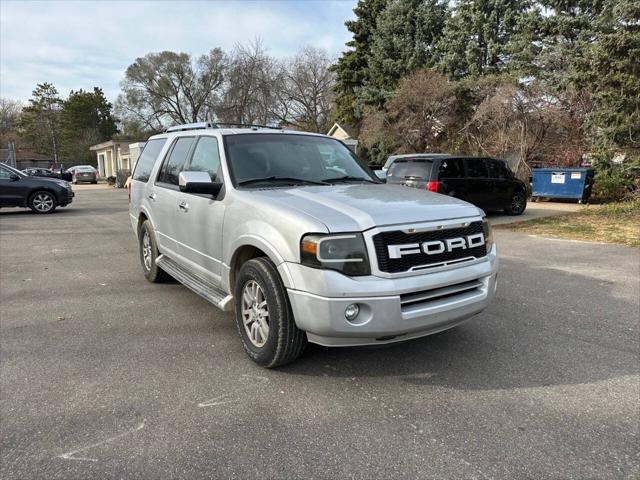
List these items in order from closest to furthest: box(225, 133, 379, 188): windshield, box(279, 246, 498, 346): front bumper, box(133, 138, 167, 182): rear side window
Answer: box(279, 246, 498, 346): front bumper
box(225, 133, 379, 188): windshield
box(133, 138, 167, 182): rear side window

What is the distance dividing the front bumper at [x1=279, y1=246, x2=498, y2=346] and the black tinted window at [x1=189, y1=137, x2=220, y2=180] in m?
1.58

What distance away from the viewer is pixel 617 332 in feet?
14.1

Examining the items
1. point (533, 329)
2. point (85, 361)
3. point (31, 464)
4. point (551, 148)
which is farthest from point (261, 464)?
point (551, 148)

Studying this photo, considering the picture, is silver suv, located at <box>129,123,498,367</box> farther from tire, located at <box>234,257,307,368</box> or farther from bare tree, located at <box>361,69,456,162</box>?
bare tree, located at <box>361,69,456,162</box>

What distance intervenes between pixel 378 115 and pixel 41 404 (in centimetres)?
2648

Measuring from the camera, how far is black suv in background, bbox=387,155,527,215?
10.7 meters

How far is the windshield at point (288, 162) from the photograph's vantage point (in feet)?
13.3

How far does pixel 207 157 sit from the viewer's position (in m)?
4.40

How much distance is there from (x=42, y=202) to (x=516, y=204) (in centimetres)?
1459

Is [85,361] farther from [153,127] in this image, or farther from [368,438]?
[153,127]

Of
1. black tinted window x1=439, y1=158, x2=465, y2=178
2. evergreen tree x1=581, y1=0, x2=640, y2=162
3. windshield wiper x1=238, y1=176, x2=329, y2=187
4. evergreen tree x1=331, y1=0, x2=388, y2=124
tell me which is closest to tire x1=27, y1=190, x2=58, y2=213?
black tinted window x1=439, y1=158, x2=465, y2=178

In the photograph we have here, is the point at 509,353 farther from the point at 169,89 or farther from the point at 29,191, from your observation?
the point at 169,89

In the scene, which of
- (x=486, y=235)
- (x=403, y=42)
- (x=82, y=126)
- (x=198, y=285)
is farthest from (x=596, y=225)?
(x=82, y=126)

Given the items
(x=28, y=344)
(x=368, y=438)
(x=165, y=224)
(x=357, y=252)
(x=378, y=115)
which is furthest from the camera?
(x=378, y=115)
